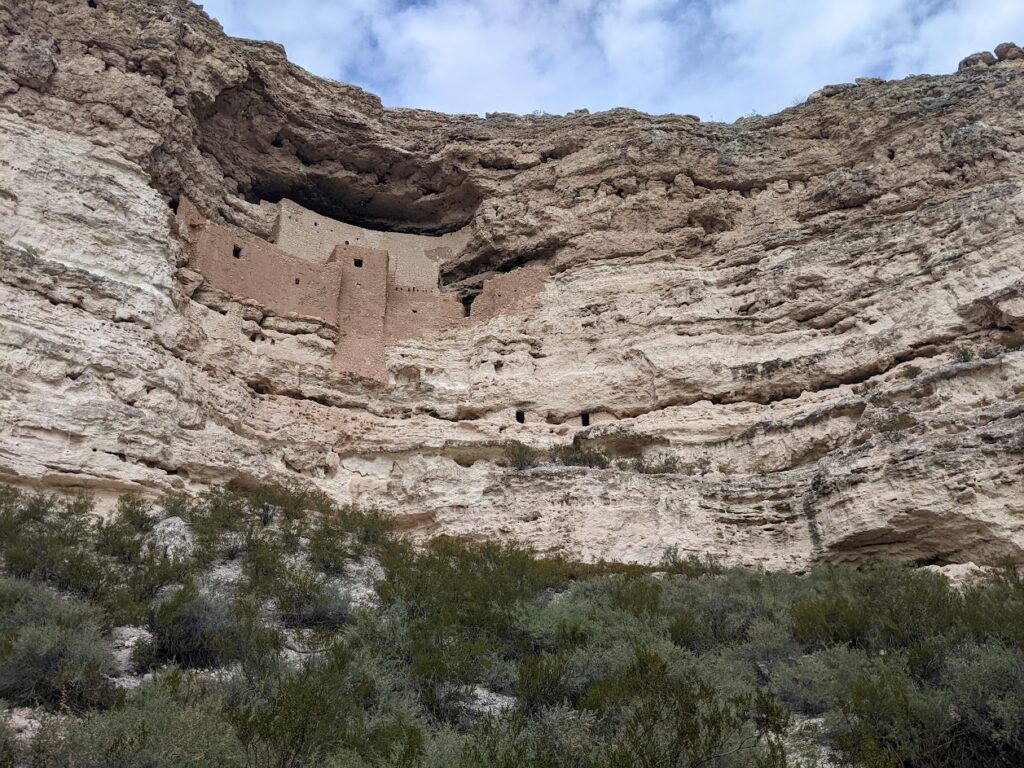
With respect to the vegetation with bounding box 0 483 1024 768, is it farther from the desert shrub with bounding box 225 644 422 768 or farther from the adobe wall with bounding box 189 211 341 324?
the adobe wall with bounding box 189 211 341 324

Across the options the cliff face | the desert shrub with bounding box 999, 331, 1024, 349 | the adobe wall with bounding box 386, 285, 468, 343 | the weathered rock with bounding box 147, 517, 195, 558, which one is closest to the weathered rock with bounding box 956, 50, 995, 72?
the cliff face

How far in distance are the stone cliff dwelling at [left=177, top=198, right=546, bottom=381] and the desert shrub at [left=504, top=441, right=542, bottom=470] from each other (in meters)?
3.11

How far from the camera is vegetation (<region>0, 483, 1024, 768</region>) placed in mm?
4344

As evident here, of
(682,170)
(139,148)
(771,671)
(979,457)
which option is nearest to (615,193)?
(682,170)

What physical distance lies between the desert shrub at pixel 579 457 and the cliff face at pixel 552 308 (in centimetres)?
31

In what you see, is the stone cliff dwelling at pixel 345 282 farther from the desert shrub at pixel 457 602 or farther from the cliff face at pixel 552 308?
the desert shrub at pixel 457 602

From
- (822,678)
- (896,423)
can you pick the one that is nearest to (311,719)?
(822,678)

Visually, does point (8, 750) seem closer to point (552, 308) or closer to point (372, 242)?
point (552, 308)

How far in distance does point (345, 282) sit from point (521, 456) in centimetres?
560

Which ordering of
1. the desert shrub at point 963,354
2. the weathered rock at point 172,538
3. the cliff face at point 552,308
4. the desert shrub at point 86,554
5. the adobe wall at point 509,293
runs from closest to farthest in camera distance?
the desert shrub at point 86,554
the weathered rock at point 172,538
the cliff face at point 552,308
the desert shrub at point 963,354
the adobe wall at point 509,293

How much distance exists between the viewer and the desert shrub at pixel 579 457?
1280 cm

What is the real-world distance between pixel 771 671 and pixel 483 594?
2822mm

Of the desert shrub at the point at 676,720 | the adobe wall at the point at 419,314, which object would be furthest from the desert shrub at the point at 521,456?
the desert shrub at the point at 676,720

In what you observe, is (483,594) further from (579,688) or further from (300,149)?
(300,149)
